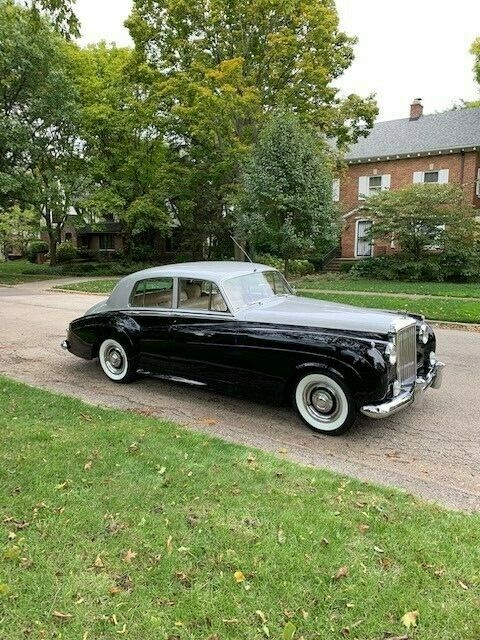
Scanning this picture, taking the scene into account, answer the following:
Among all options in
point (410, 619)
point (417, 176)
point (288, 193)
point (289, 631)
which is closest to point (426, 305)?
point (288, 193)

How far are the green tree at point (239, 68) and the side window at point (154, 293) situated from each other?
14764mm

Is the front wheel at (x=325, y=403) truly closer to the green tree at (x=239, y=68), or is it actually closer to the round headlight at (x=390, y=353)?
the round headlight at (x=390, y=353)

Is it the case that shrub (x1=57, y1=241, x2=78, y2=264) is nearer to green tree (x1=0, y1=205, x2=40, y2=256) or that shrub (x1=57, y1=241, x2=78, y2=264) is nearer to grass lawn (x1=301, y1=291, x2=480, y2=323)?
green tree (x1=0, y1=205, x2=40, y2=256)

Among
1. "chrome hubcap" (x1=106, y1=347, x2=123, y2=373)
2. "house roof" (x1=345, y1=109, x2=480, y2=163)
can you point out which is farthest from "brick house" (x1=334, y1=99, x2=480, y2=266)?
"chrome hubcap" (x1=106, y1=347, x2=123, y2=373)

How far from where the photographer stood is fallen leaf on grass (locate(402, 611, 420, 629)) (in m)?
2.40

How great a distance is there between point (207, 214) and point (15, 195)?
33.0 feet

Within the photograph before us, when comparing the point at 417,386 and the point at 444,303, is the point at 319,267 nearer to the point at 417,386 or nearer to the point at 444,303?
the point at 444,303

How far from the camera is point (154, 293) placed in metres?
6.43

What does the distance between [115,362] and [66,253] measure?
32.7 metres

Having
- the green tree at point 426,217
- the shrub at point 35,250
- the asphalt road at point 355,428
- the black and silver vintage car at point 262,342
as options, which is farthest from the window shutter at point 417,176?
the shrub at point 35,250

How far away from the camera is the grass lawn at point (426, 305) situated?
11727 mm

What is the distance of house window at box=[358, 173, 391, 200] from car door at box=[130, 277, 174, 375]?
24601 millimetres

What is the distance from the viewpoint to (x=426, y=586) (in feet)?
8.73

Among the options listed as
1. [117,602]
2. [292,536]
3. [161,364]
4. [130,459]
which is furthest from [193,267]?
[117,602]
